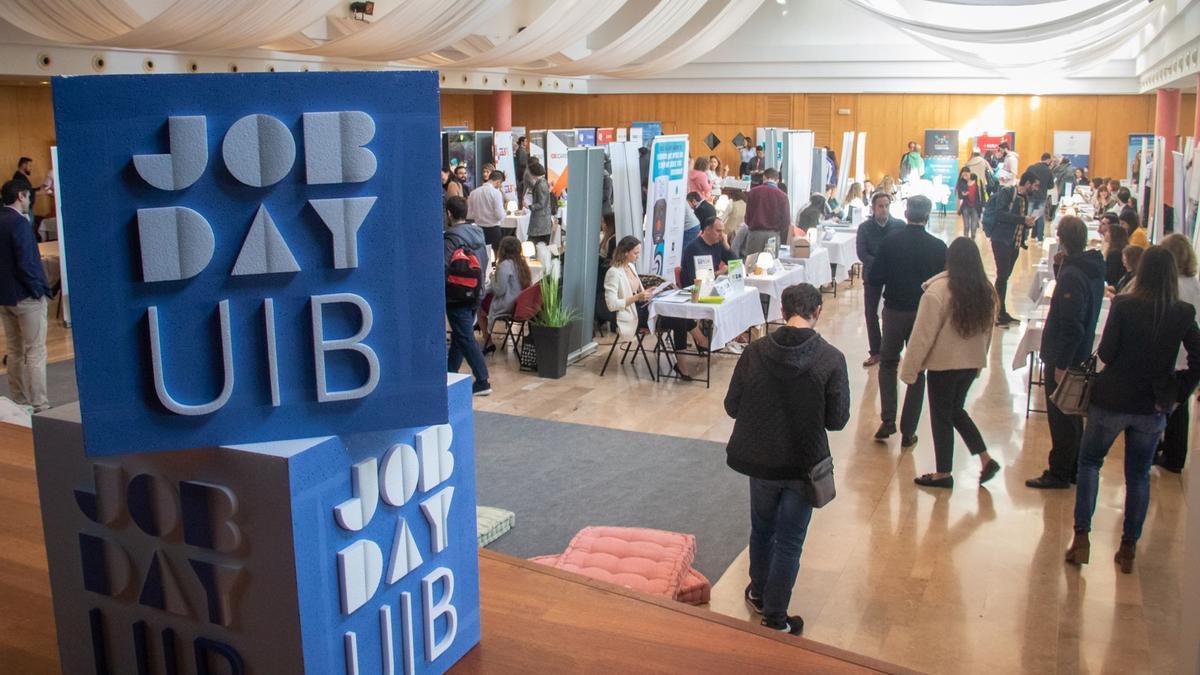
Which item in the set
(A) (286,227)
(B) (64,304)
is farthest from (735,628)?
(B) (64,304)

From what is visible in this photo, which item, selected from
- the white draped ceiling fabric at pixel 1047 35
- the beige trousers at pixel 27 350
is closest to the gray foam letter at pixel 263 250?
the beige trousers at pixel 27 350

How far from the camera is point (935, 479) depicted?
→ 5.79 m

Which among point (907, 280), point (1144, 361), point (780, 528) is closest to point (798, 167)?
point (907, 280)

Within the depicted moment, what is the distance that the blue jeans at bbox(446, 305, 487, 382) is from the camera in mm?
7199

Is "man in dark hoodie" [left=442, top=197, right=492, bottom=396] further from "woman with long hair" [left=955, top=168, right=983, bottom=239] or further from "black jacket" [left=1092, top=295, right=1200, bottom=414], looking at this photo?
"woman with long hair" [left=955, top=168, right=983, bottom=239]

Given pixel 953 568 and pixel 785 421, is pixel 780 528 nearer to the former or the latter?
pixel 785 421

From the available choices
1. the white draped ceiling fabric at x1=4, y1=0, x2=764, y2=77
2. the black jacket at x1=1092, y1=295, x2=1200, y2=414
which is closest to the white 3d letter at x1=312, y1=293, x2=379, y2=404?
the black jacket at x1=1092, y1=295, x2=1200, y2=414

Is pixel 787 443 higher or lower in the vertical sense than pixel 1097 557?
higher

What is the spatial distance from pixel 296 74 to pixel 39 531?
2075 mm

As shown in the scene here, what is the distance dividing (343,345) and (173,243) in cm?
33

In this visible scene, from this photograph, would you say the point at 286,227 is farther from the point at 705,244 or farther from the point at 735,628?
the point at 705,244

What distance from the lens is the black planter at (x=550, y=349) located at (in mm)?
8125

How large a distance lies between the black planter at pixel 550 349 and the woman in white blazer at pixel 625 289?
48 centimetres

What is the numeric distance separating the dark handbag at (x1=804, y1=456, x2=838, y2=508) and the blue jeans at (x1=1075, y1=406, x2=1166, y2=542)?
4.94 ft
